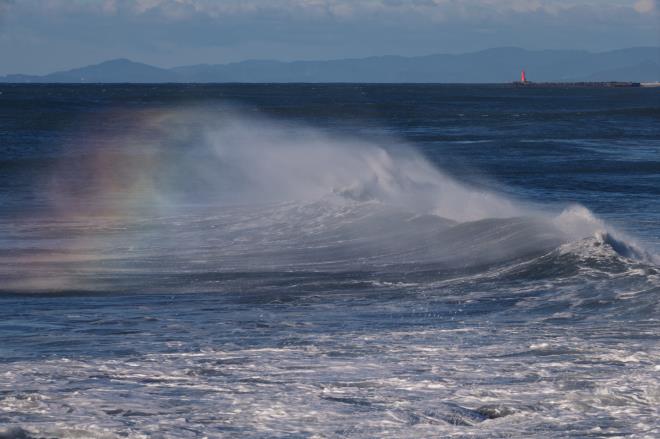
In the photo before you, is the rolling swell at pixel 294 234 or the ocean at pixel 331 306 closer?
the ocean at pixel 331 306

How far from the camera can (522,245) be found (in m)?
16.4

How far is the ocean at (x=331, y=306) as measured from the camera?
8.03 meters

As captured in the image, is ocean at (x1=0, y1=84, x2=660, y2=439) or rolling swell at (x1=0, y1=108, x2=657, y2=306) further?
rolling swell at (x1=0, y1=108, x2=657, y2=306)

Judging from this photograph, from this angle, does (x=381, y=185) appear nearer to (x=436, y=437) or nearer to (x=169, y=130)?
(x=436, y=437)

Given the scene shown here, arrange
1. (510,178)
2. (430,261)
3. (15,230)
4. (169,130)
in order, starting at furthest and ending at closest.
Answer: (169,130)
(510,178)
(15,230)
(430,261)

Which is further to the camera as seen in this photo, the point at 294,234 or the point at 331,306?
the point at 294,234

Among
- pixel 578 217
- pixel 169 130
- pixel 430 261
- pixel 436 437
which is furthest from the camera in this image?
pixel 169 130

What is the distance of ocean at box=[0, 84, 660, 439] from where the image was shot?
26.3 feet

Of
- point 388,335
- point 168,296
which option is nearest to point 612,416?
point 388,335

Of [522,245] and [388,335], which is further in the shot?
[522,245]

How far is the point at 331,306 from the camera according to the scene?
40.1ft

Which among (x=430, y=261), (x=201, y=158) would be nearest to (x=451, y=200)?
(x=430, y=261)

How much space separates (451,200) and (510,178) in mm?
9395

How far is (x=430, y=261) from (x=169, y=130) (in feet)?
145
